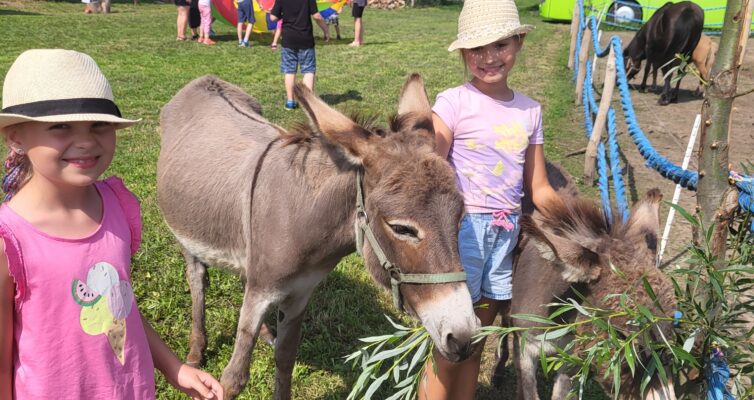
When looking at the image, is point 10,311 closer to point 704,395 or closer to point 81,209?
point 81,209

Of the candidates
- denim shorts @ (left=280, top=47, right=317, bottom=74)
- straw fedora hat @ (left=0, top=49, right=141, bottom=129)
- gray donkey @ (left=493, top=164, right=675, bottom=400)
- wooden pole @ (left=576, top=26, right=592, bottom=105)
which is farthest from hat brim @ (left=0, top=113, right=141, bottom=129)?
wooden pole @ (left=576, top=26, right=592, bottom=105)

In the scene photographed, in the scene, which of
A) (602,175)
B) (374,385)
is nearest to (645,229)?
(374,385)

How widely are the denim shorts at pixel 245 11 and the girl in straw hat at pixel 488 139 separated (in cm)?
1444

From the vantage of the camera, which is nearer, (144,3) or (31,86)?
(31,86)

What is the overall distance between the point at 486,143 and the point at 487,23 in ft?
1.70

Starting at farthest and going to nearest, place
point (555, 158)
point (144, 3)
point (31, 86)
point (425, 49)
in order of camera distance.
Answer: point (144, 3), point (425, 49), point (555, 158), point (31, 86)

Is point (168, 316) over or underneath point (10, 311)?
underneath

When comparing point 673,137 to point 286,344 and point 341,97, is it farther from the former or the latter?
point 341,97

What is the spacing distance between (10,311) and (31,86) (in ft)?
2.09

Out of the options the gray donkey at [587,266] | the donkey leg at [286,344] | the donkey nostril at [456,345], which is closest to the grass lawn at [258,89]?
the donkey leg at [286,344]

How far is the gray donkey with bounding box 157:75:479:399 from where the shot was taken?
6.60 ft

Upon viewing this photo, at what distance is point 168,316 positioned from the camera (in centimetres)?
397

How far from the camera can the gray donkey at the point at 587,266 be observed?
2279 mm

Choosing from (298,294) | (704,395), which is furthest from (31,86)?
(704,395)
